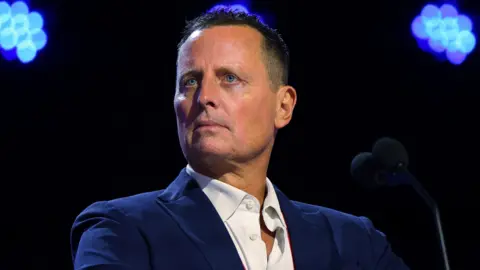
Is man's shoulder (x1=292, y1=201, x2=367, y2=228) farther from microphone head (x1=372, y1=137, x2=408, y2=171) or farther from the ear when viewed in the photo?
microphone head (x1=372, y1=137, x2=408, y2=171)

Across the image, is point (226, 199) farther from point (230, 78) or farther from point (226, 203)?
point (230, 78)

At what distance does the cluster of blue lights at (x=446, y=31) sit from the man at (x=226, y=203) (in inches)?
98.2

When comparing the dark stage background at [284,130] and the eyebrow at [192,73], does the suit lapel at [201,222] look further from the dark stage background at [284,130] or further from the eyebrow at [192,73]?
the dark stage background at [284,130]

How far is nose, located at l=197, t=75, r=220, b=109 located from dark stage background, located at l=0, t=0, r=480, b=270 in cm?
230

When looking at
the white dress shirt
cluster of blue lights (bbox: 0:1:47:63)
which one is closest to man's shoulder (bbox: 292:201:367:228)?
the white dress shirt

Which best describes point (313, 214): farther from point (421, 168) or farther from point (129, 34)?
point (421, 168)

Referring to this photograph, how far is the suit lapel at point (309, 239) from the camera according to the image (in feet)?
6.82

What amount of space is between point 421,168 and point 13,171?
8.57 feet

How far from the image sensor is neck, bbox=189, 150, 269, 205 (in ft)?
7.17

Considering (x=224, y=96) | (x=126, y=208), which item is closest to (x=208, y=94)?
(x=224, y=96)

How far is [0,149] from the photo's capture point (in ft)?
14.0

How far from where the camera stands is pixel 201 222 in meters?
2.01

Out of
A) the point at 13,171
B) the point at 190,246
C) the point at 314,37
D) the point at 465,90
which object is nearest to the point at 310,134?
the point at 314,37

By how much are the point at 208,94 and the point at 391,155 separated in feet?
1.77
